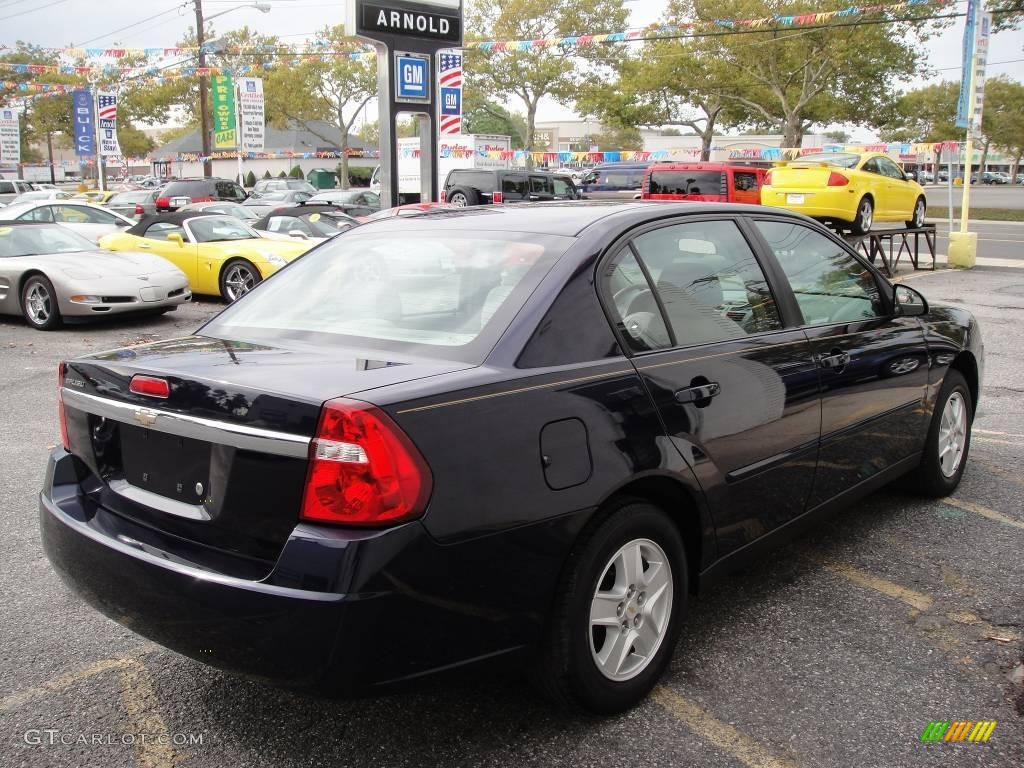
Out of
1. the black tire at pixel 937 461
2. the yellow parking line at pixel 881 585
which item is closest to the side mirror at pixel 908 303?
the black tire at pixel 937 461

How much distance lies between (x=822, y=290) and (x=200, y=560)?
112 inches

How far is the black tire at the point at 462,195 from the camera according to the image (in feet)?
86.7

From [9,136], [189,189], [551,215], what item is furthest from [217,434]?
[9,136]

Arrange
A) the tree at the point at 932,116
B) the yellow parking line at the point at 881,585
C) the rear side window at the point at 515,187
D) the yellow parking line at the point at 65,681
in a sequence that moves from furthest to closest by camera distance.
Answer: the tree at the point at 932,116 → the rear side window at the point at 515,187 → the yellow parking line at the point at 881,585 → the yellow parking line at the point at 65,681

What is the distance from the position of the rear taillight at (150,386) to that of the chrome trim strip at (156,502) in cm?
29

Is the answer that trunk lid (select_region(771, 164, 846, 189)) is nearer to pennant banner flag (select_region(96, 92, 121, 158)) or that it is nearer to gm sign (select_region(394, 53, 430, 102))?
gm sign (select_region(394, 53, 430, 102))

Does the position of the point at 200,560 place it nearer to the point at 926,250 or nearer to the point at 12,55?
the point at 926,250

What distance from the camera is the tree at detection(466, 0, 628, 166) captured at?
180 feet

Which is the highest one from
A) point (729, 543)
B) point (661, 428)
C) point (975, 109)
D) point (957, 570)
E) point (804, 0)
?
point (804, 0)

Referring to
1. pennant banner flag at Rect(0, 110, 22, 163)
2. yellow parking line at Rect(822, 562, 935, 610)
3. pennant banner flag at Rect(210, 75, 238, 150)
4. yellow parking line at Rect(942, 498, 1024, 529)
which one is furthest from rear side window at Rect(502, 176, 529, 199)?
pennant banner flag at Rect(0, 110, 22, 163)

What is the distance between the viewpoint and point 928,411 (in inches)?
178

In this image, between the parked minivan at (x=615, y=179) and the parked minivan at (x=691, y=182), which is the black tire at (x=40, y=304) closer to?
the parked minivan at (x=691, y=182)

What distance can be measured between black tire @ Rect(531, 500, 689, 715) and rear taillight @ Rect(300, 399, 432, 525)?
22.8 inches

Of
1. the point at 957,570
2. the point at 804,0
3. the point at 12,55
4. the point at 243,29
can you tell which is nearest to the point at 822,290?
the point at 957,570
